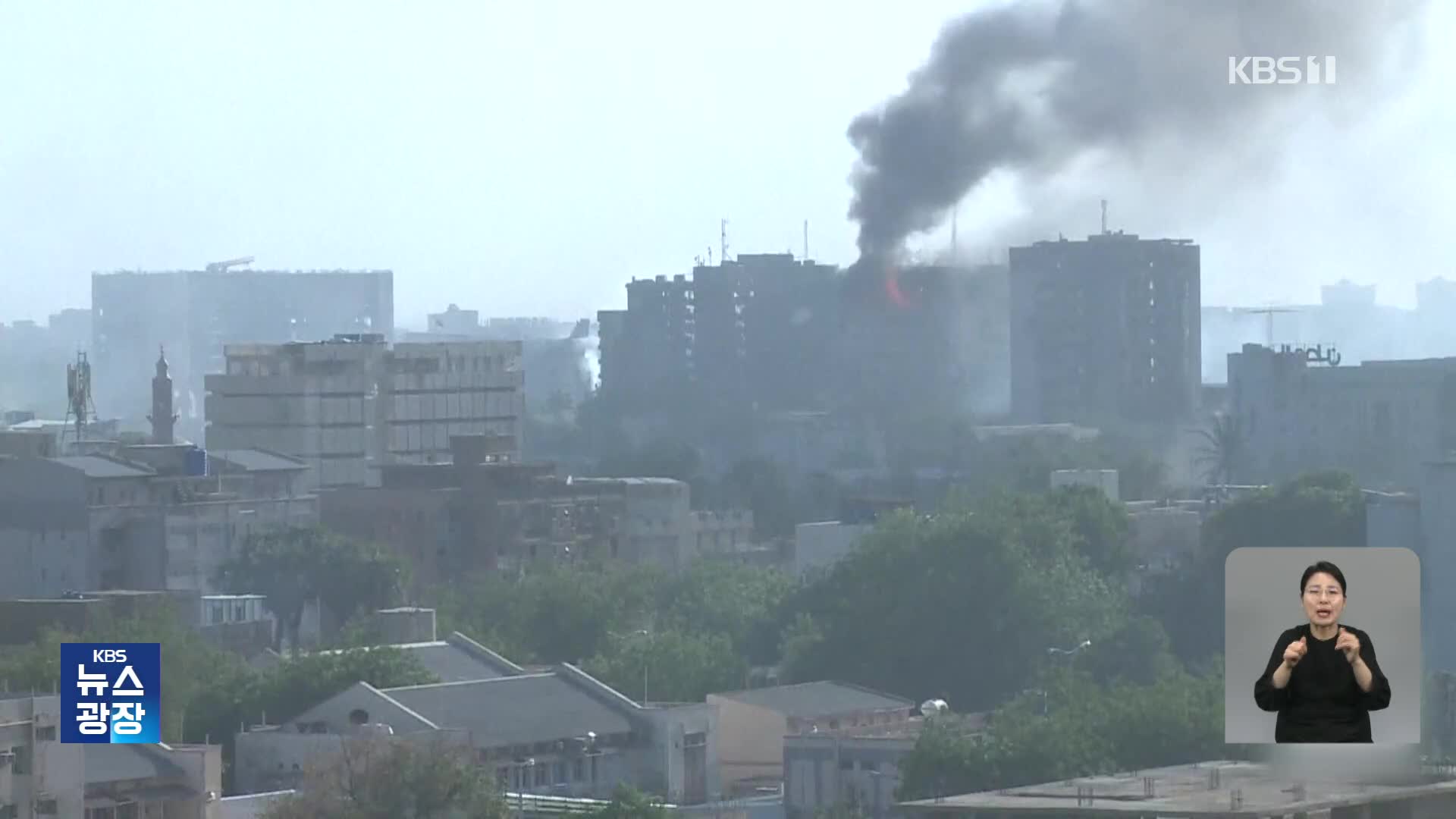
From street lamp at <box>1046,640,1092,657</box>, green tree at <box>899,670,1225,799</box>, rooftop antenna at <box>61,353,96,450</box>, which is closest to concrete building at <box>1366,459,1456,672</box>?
street lamp at <box>1046,640,1092,657</box>

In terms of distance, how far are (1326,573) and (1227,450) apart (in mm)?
78336

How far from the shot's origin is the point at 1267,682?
599 centimetres

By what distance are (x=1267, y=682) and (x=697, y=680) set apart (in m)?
37.7

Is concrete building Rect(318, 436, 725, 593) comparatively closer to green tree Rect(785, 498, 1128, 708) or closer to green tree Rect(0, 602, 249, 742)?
green tree Rect(785, 498, 1128, 708)

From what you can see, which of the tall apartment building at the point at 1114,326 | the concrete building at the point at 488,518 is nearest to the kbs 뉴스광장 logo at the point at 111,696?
the concrete building at the point at 488,518

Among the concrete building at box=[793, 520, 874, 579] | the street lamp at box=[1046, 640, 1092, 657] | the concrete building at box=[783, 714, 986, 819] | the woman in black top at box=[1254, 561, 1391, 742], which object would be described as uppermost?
the woman in black top at box=[1254, 561, 1391, 742]

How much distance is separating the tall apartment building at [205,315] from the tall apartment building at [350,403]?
212 feet

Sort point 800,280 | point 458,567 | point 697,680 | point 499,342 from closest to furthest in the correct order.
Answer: point 697,680, point 458,567, point 499,342, point 800,280

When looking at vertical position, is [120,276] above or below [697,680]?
above

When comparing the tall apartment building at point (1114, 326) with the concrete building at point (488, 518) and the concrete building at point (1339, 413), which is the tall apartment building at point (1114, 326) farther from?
the concrete building at point (488, 518)

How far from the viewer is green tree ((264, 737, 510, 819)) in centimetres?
2606

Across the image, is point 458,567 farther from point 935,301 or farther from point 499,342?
point 935,301

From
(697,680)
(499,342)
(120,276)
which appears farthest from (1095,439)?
(120,276)

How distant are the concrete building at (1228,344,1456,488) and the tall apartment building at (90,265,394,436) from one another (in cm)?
7351
